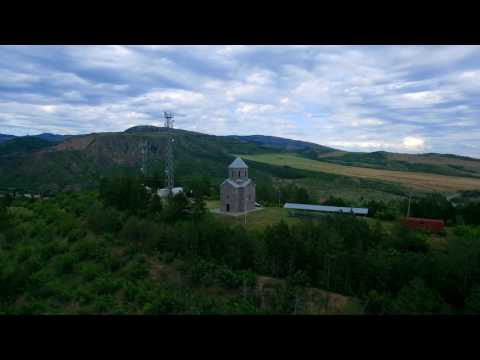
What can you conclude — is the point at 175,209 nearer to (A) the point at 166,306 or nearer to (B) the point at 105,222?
(B) the point at 105,222

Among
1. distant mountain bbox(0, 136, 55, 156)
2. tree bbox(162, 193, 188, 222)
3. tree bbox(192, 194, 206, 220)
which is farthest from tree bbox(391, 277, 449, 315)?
distant mountain bbox(0, 136, 55, 156)

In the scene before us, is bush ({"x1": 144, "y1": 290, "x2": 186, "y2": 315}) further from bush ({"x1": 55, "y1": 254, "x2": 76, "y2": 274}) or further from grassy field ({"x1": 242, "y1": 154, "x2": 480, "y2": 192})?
grassy field ({"x1": 242, "y1": 154, "x2": 480, "y2": 192})

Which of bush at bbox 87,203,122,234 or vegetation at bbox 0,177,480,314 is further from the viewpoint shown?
bush at bbox 87,203,122,234

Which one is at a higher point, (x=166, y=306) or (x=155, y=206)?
(x=155, y=206)

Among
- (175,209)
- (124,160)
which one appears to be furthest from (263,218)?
(124,160)

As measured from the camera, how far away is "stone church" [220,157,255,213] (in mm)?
26578

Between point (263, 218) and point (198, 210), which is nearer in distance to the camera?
point (198, 210)

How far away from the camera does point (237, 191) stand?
26422 mm
